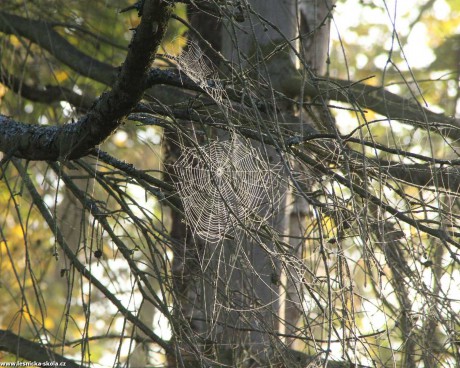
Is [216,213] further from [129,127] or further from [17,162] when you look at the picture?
[129,127]

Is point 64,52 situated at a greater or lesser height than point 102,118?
greater

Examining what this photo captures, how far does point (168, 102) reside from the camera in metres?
4.49

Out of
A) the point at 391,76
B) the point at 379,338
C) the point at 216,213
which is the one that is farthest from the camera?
the point at 391,76

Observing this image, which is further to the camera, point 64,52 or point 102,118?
point 64,52

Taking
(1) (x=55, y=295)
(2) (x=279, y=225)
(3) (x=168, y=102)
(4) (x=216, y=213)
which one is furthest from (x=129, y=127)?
(1) (x=55, y=295)

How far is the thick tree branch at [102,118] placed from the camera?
249 centimetres

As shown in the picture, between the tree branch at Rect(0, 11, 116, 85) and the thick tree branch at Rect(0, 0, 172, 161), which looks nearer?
the thick tree branch at Rect(0, 0, 172, 161)

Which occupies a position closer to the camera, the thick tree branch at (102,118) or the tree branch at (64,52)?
the thick tree branch at (102,118)

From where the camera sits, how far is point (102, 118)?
276cm

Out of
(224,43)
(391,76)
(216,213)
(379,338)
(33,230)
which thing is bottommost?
(379,338)

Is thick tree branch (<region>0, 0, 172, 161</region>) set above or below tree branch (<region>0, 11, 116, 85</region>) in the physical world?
below

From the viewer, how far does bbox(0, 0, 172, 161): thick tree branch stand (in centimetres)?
249

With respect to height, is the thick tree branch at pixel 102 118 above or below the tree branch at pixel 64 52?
below

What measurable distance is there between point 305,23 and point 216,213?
7.58ft
